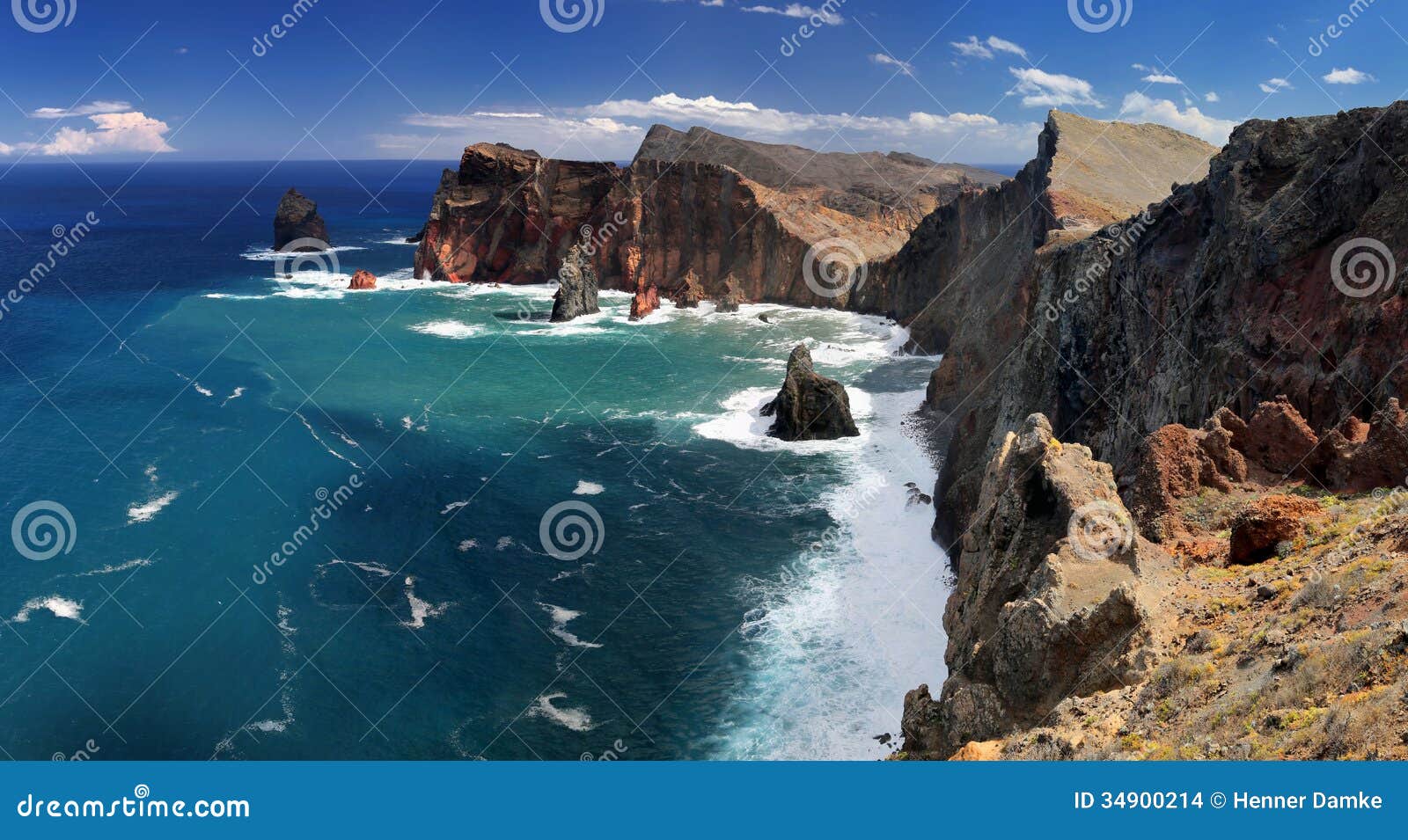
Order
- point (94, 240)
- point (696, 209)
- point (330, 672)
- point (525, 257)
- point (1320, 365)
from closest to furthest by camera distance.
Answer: point (1320, 365) < point (330, 672) < point (696, 209) < point (525, 257) < point (94, 240)

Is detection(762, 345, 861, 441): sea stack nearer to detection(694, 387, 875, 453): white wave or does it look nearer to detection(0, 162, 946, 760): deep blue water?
detection(694, 387, 875, 453): white wave

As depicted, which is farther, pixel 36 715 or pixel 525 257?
pixel 525 257

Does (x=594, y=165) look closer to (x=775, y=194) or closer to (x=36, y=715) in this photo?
(x=775, y=194)

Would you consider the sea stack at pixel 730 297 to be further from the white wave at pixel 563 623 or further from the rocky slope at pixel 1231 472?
the white wave at pixel 563 623

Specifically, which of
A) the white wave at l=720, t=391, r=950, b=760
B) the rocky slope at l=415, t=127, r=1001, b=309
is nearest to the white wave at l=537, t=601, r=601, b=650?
the white wave at l=720, t=391, r=950, b=760

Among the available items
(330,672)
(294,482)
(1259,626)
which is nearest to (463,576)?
(330,672)

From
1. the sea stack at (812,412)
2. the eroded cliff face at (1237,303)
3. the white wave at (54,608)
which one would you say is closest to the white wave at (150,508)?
the white wave at (54,608)

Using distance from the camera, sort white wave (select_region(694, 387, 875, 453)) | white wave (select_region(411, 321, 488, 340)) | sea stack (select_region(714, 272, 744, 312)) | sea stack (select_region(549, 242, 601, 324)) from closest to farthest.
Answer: white wave (select_region(694, 387, 875, 453))
white wave (select_region(411, 321, 488, 340))
sea stack (select_region(549, 242, 601, 324))
sea stack (select_region(714, 272, 744, 312))
